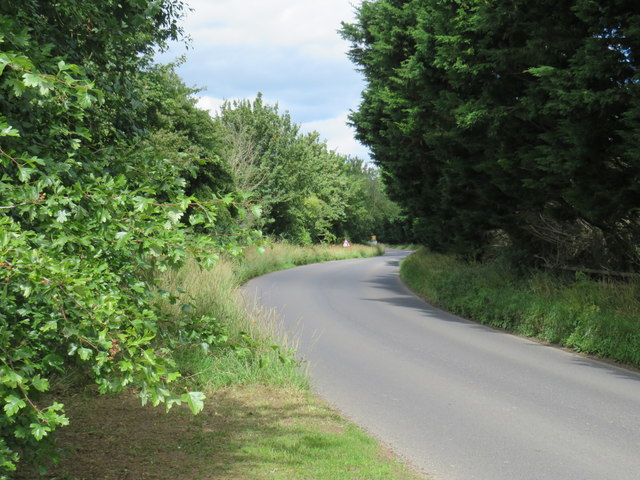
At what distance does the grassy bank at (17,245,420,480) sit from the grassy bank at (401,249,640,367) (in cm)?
608

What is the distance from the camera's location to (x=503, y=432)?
6.53 meters

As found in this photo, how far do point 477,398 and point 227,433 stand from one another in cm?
369

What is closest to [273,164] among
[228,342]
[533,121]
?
[533,121]

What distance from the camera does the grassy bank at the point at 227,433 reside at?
482 centimetres

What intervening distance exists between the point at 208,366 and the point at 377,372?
2920 mm

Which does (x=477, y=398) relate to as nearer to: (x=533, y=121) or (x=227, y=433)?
(x=227, y=433)

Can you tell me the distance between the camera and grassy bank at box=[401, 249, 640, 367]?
10.6m

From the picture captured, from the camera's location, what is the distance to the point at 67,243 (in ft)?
10.4

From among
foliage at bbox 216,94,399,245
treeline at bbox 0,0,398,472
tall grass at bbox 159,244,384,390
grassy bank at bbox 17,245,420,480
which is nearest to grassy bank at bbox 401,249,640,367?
tall grass at bbox 159,244,384,390

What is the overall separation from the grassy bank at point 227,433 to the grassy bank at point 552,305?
608 centimetres

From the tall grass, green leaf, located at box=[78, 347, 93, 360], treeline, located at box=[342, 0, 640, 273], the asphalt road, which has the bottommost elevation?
the asphalt road

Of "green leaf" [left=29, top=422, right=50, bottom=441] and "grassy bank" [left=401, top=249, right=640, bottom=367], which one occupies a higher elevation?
"green leaf" [left=29, top=422, right=50, bottom=441]

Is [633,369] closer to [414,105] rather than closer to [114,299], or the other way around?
[114,299]

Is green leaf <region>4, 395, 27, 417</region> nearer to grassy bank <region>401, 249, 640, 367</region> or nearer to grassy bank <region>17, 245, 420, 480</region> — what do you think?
grassy bank <region>17, 245, 420, 480</region>
